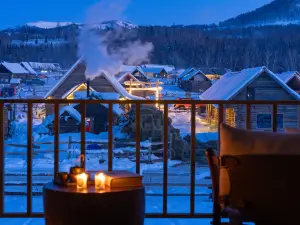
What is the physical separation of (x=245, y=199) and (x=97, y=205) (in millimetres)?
724

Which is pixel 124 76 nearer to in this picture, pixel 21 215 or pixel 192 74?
pixel 192 74

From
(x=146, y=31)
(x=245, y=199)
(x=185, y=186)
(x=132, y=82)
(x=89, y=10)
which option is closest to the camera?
(x=245, y=199)

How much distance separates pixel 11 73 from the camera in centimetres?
2845

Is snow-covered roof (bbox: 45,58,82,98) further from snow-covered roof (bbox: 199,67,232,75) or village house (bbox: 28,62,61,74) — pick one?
snow-covered roof (bbox: 199,67,232,75)

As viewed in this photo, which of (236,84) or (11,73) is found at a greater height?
(11,73)

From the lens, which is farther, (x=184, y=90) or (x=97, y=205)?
(x=184, y=90)

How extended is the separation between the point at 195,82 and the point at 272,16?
614cm

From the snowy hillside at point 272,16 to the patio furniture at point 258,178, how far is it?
20.2 meters

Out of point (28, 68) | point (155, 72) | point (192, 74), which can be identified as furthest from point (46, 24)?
point (192, 74)

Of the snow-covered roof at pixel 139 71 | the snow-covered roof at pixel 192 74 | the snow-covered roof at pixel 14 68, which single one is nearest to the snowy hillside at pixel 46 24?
the snow-covered roof at pixel 14 68

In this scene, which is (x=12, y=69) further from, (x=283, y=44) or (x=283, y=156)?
(x=283, y=156)

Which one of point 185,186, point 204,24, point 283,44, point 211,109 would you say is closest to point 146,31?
point 204,24

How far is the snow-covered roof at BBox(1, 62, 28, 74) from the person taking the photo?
26584 mm

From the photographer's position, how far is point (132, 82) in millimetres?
26750
